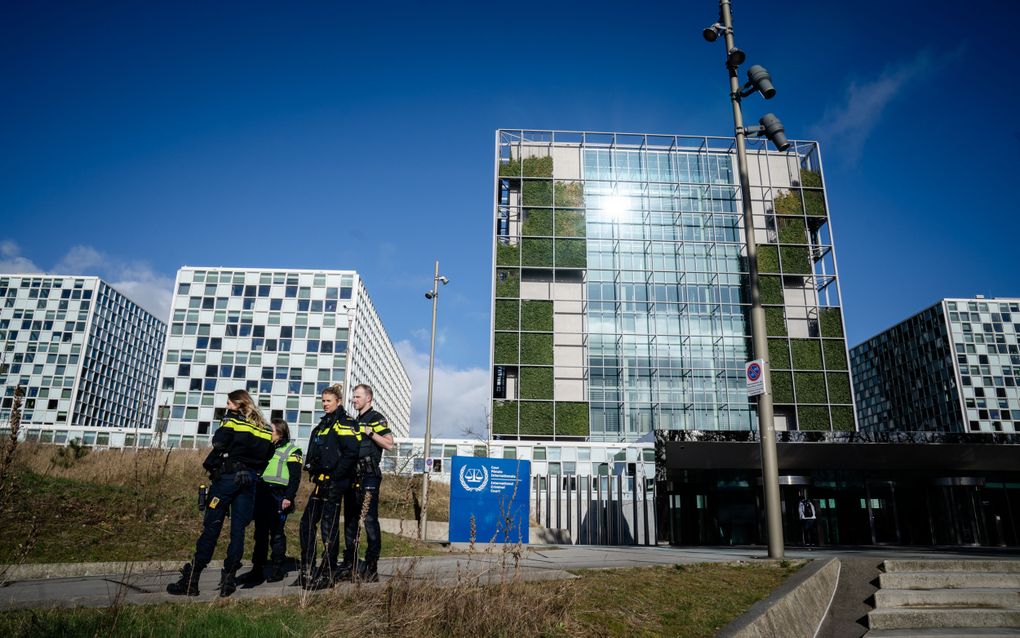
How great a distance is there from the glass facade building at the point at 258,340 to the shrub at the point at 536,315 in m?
31.4

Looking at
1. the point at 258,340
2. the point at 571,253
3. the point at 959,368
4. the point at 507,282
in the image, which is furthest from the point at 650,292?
the point at 959,368

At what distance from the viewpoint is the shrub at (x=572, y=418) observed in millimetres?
46812

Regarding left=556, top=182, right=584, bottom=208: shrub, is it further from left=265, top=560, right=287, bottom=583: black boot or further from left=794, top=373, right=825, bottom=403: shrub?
left=265, top=560, right=287, bottom=583: black boot

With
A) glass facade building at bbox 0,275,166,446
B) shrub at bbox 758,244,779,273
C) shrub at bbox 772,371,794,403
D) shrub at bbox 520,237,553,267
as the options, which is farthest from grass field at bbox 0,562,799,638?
glass facade building at bbox 0,275,166,446

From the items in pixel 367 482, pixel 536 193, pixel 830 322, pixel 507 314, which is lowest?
pixel 367 482

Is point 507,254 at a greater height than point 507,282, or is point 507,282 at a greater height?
point 507,254

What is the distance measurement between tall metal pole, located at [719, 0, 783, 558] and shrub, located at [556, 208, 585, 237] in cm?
4099

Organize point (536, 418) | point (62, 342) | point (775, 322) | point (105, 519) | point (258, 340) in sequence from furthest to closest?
1. point (62, 342)
2. point (258, 340)
3. point (775, 322)
4. point (536, 418)
5. point (105, 519)

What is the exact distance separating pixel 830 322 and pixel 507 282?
27.1 meters

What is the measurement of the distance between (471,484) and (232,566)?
9.92 meters

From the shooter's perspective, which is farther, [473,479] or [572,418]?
[572,418]

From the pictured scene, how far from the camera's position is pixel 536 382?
47.8m

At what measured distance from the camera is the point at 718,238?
54219 mm

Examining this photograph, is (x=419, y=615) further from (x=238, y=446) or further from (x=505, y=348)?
(x=505, y=348)
